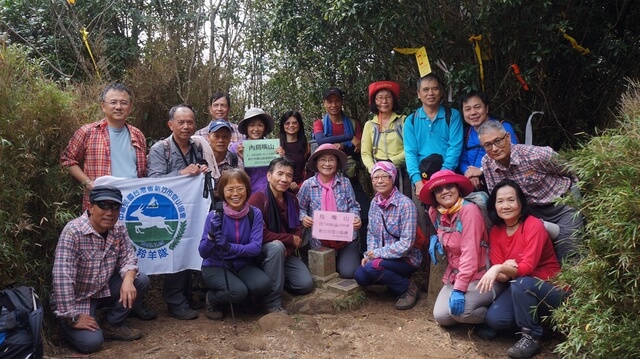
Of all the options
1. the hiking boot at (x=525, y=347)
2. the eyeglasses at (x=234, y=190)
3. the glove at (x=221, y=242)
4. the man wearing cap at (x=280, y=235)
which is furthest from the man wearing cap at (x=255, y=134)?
the hiking boot at (x=525, y=347)

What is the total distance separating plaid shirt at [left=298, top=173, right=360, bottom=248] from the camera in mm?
5332

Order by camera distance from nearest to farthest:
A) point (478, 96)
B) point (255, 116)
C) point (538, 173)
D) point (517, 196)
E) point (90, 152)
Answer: point (517, 196)
point (538, 173)
point (90, 152)
point (478, 96)
point (255, 116)

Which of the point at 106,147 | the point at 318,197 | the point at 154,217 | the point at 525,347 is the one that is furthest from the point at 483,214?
the point at 106,147

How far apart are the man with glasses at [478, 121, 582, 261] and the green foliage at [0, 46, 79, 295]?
148 inches

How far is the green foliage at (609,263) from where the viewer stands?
3.03m

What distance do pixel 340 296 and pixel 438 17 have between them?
10.7 feet

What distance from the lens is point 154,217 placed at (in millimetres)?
4977

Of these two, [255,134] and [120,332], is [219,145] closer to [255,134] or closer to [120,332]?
[255,134]

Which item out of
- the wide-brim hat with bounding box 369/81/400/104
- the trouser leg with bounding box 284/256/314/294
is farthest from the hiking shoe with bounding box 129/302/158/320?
the wide-brim hat with bounding box 369/81/400/104

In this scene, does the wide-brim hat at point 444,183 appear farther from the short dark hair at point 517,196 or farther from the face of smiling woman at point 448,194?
the short dark hair at point 517,196

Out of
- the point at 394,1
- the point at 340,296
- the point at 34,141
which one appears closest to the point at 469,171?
the point at 340,296

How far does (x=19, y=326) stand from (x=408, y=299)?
3.33 metres

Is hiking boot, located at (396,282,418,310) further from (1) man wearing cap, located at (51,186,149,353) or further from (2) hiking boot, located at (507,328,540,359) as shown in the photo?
(1) man wearing cap, located at (51,186,149,353)

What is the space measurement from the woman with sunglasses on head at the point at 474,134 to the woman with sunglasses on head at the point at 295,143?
1796 mm
